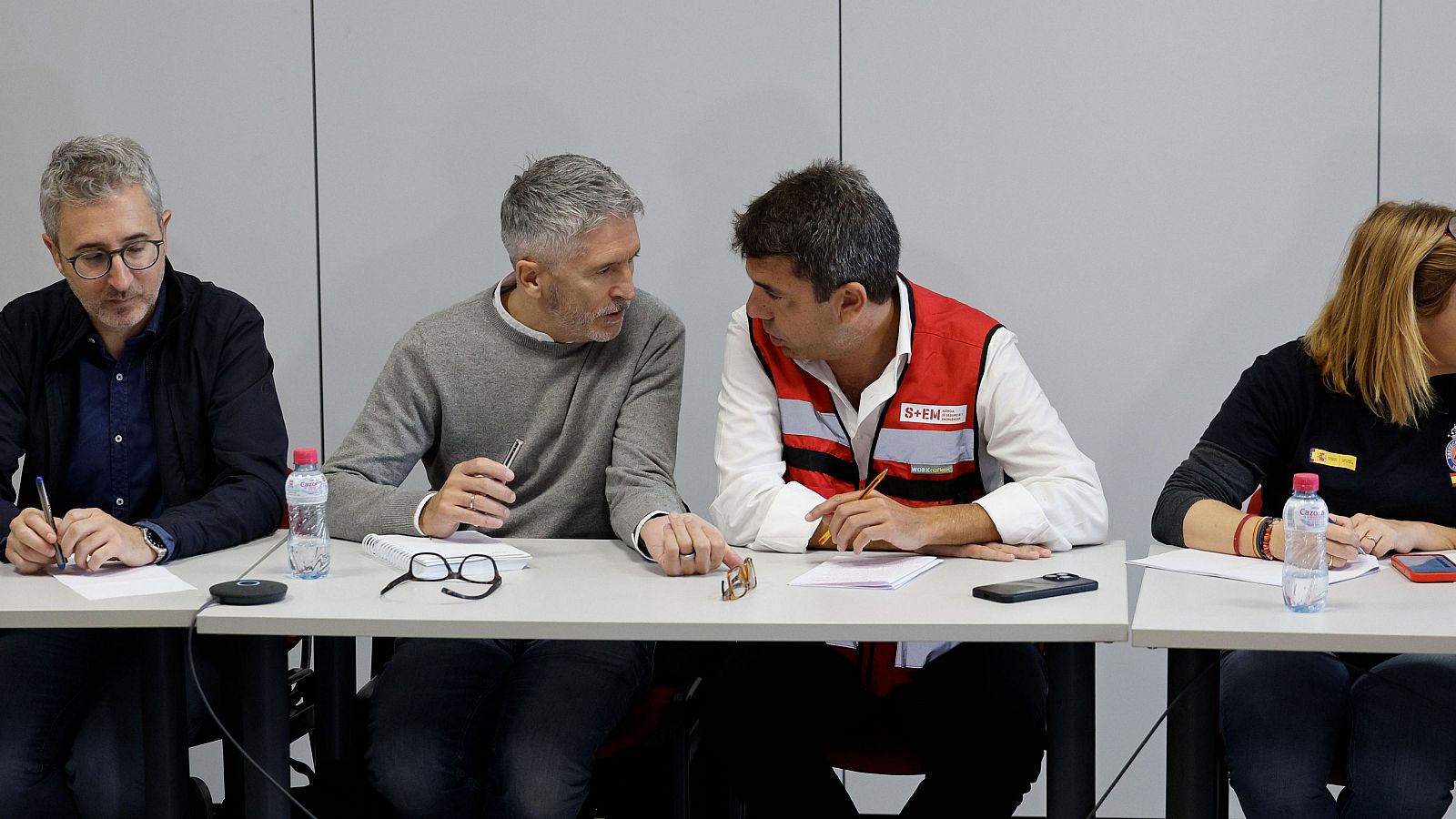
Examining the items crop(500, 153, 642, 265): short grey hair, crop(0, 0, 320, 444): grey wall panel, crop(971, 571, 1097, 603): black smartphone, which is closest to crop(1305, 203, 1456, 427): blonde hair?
crop(971, 571, 1097, 603): black smartphone

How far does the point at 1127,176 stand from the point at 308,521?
2.10m

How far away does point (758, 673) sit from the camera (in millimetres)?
2174

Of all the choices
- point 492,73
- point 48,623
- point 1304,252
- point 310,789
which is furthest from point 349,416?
point 1304,252

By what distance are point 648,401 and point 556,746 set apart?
2.34 ft

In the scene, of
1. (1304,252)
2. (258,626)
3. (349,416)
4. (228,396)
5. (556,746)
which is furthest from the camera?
(349,416)

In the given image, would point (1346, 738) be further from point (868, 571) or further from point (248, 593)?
point (248, 593)

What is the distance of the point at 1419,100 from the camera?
10.2 feet

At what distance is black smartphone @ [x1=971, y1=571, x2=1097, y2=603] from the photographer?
1.84m

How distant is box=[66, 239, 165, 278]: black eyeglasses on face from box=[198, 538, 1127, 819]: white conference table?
744mm

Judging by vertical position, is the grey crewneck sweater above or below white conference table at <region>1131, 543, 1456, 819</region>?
above

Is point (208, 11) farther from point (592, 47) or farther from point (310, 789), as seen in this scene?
point (310, 789)

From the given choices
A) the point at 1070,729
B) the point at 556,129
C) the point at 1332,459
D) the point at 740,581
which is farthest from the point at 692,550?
the point at 556,129

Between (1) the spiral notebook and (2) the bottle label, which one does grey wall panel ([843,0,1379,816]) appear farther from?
(2) the bottle label

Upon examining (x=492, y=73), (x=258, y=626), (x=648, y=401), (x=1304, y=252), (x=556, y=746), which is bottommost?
(x=556, y=746)
